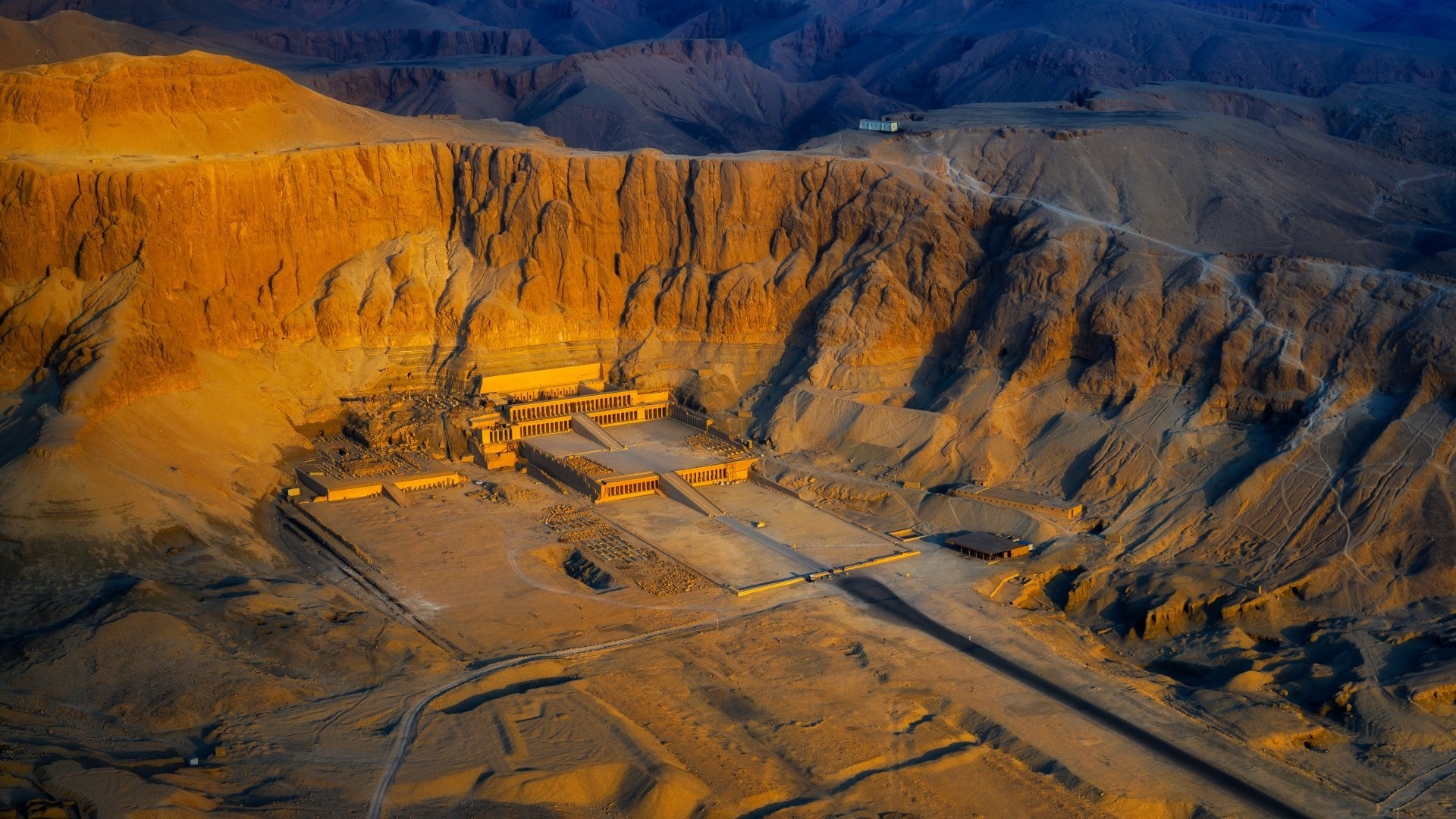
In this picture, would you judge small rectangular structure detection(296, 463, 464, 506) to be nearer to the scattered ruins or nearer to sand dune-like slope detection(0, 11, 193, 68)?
the scattered ruins

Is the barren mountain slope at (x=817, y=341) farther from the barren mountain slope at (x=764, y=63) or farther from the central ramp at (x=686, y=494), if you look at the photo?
the barren mountain slope at (x=764, y=63)

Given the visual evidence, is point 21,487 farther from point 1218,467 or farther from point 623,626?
point 1218,467

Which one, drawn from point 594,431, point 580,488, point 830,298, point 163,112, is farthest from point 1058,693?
point 163,112

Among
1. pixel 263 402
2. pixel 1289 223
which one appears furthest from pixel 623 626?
pixel 1289 223

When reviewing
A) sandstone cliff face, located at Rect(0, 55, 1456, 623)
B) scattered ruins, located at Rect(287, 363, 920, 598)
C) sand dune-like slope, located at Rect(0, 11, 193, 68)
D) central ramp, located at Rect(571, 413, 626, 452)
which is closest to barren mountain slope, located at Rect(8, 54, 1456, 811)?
sandstone cliff face, located at Rect(0, 55, 1456, 623)

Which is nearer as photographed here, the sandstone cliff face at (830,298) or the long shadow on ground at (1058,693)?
the long shadow on ground at (1058,693)

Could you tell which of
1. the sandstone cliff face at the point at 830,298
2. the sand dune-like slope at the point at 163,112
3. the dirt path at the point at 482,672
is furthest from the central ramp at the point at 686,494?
the sand dune-like slope at the point at 163,112
